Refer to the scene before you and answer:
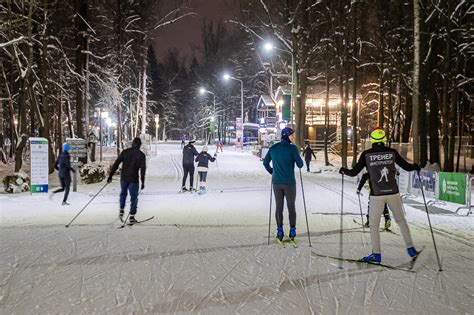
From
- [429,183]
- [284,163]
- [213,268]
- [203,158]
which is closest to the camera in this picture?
[213,268]

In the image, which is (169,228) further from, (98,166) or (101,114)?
(101,114)

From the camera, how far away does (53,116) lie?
39531 mm

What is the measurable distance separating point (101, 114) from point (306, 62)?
1490cm

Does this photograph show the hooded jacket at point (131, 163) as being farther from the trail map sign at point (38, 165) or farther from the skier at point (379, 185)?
the trail map sign at point (38, 165)

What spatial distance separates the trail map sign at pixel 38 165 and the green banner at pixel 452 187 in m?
12.3

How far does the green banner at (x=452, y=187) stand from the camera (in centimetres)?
1279

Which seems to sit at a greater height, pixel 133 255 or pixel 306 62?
pixel 306 62

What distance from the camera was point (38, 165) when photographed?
50.6 ft

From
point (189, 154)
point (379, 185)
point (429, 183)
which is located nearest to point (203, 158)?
point (189, 154)

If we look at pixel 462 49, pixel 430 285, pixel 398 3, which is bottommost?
pixel 430 285

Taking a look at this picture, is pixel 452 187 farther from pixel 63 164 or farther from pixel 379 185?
pixel 63 164

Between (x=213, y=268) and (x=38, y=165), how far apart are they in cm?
1075

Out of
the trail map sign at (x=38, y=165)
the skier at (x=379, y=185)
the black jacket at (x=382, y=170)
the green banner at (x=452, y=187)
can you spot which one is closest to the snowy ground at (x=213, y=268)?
the skier at (x=379, y=185)

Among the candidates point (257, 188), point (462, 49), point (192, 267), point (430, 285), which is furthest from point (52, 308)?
point (462, 49)
